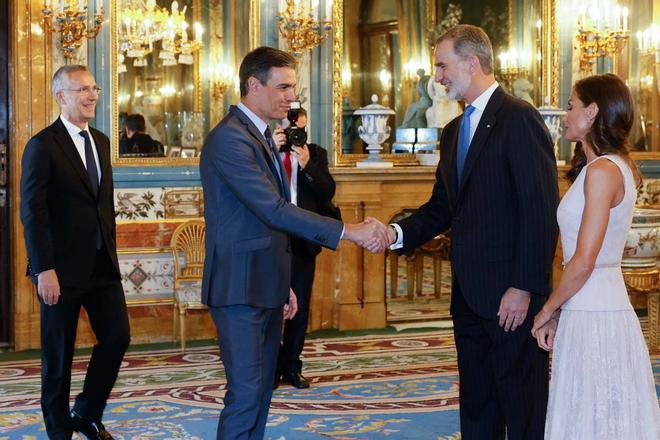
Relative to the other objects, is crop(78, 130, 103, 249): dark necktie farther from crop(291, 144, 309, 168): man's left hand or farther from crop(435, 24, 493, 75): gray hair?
crop(435, 24, 493, 75): gray hair

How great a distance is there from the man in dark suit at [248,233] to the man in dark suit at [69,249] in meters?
1.19

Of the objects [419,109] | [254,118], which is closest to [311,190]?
[254,118]

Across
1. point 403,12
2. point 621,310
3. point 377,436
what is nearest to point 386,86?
point 403,12

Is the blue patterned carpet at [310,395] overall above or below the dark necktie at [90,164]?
below

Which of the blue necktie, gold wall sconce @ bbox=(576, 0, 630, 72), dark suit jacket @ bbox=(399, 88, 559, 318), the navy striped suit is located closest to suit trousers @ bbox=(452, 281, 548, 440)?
the navy striped suit

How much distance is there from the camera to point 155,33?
800cm

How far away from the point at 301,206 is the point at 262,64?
225cm

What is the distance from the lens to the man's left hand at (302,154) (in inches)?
230

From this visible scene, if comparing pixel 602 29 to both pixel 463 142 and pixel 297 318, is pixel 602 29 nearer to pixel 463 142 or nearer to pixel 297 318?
pixel 297 318

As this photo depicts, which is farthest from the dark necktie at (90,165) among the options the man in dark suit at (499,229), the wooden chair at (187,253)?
the wooden chair at (187,253)

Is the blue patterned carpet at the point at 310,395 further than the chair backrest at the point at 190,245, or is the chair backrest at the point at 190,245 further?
the chair backrest at the point at 190,245

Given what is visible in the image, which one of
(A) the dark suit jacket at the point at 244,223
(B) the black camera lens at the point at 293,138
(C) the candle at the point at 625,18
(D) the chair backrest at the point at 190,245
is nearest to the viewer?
(A) the dark suit jacket at the point at 244,223

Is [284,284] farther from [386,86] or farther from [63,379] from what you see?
[386,86]

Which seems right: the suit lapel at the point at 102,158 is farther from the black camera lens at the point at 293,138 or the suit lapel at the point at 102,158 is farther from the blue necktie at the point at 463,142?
the blue necktie at the point at 463,142
